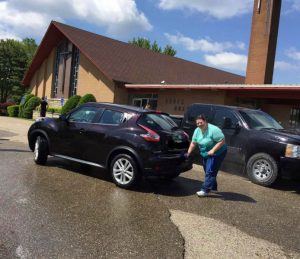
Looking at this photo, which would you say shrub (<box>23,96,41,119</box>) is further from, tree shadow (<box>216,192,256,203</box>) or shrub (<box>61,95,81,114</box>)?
tree shadow (<box>216,192,256,203</box>)

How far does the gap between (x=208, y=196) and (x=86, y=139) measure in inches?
106

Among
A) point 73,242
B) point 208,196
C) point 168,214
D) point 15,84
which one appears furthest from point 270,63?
point 15,84

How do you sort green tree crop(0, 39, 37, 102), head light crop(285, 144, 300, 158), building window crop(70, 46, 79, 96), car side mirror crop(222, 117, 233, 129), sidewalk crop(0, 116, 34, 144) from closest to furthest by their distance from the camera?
head light crop(285, 144, 300, 158)
car side mirror crop(222, 117, 233, 129)
sidewalk crop(0, 116, 34, 144)
building window crop(70, 46, 79, 96)
green tree crop(0, 39, 37, 102)

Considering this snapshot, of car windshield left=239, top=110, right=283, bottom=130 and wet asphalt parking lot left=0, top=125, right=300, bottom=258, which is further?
car windshield left=239, top=110, right=283, bottom=130

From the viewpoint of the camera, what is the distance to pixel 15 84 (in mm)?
55844

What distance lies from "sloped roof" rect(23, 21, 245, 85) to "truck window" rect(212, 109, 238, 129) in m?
15.4

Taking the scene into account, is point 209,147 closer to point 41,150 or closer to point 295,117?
point 41,150

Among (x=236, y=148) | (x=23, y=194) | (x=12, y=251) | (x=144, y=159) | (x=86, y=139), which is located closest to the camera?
(x=12, y=251)

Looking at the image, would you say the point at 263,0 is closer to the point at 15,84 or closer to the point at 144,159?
the point at 144,159

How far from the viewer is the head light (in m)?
8.68

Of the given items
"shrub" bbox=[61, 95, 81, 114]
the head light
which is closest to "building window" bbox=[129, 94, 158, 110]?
"shrub" bbox=[61, 95, 81, 114]

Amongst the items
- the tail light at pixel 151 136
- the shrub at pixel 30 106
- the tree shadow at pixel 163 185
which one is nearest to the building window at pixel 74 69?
the shrub at pixel 30 106

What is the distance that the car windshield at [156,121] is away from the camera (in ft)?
25.6

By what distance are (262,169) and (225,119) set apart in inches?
67.7
